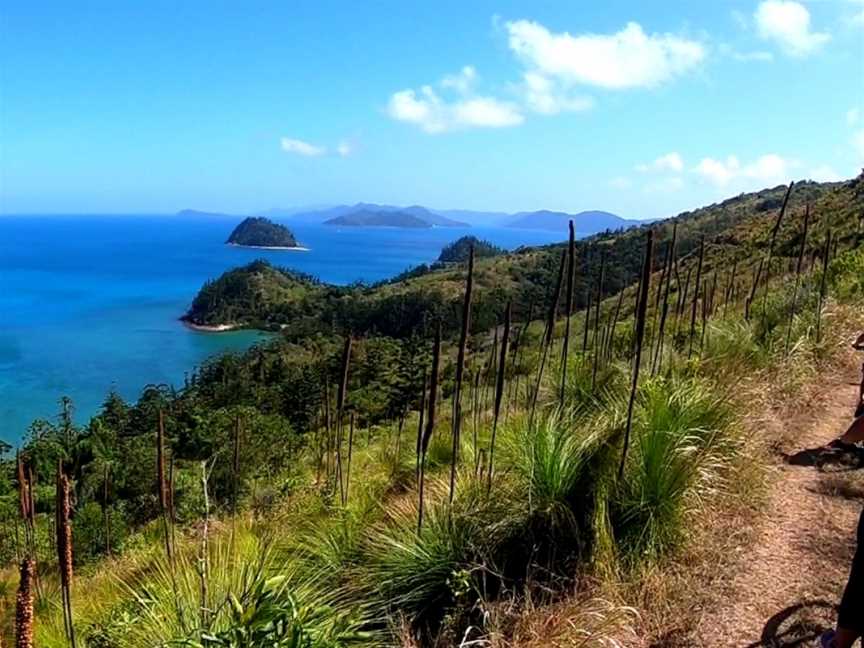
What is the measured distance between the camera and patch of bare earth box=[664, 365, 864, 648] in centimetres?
366

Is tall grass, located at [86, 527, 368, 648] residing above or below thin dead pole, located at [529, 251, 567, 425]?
below

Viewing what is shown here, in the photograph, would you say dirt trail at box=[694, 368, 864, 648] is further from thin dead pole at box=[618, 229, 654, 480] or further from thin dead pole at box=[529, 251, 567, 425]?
thin dead pole at box=[529, 251, 567, 425]

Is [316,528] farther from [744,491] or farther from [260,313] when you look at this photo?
[260,313]

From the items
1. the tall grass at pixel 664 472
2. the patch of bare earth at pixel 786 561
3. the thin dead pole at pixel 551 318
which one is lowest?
the patch of bare earth at pixel 786 561

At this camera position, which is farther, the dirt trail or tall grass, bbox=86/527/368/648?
the dirt trail

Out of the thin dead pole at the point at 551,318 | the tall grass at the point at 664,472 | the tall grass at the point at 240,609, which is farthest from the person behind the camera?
the thin dead pole at the point at 551,318

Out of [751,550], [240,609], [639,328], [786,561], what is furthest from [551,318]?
[240,609]

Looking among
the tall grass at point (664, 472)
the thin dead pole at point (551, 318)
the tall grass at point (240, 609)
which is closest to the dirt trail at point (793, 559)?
the tall grass at point (664, 472)

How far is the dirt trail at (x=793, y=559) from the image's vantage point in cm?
367

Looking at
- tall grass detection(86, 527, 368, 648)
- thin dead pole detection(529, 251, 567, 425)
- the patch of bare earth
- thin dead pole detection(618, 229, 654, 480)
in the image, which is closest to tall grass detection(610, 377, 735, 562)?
thin dead pole detection(618, 229, 654, 480)

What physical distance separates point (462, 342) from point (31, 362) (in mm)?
94639

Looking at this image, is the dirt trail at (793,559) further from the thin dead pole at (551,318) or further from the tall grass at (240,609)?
the tall grass at (240,609)

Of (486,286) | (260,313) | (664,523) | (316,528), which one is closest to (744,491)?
(664,523)

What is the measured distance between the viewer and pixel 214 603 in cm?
351
